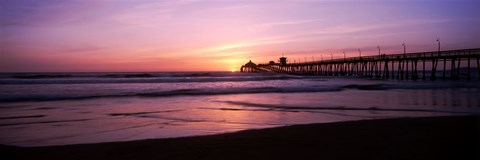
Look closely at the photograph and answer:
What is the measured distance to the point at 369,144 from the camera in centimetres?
562

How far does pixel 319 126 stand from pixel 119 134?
3960 mm

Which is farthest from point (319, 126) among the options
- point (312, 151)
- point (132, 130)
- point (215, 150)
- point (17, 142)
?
point (17, 142)

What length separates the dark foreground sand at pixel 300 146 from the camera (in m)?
4.99

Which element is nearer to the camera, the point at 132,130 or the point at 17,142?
the point at 17,142

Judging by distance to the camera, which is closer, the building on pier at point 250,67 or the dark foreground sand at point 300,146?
the dark foreground sand at point 300,146

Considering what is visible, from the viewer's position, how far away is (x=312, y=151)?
5195 millimetres

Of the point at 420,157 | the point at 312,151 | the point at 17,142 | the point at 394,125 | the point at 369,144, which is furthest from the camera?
the point at 394,125

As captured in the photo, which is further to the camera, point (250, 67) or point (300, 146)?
point (250, 67)

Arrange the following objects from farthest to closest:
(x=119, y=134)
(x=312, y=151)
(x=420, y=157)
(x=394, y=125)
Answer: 1. (x=394, y=125)
2. (x=119, y=134)
3. (x=312, y=151)
4. (x=420, y=157)

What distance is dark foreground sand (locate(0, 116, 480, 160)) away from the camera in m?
4.99

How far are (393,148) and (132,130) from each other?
4.93m

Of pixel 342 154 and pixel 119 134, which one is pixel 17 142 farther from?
pixel 342 154

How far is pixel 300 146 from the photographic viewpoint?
5.55 metres

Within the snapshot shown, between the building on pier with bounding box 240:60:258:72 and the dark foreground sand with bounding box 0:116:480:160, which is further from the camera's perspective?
the building on pier with bounding box 240:60:258:72
